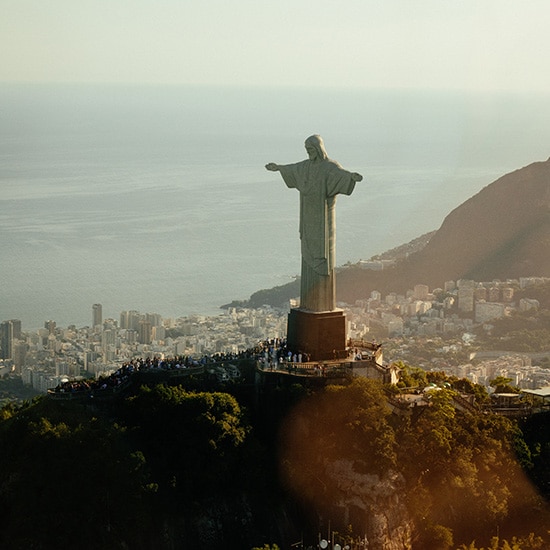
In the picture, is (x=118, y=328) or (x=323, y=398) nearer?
(x=323, y=398)

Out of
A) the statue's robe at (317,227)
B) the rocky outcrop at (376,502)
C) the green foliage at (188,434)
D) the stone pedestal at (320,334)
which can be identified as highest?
the statue's robe at (317,227)

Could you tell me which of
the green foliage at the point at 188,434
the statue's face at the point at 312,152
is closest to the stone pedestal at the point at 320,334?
the green foliage at the point at 188,434

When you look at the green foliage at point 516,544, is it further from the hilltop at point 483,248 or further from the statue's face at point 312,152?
the hilltop at point 483,248

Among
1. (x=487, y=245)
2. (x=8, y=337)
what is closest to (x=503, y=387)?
(x=8, y=337)

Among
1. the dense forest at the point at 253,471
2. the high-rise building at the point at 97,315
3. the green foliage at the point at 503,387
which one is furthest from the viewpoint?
the high-rise building at the point at 97,315

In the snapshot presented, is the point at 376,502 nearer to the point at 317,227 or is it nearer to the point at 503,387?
the point at 317,227

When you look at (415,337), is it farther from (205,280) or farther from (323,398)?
(323,398)

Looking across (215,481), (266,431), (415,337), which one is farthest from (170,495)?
(415,337)

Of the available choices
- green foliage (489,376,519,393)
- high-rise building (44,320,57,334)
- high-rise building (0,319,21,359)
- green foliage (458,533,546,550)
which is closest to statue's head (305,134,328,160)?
green foliage (489,376,519,393)
